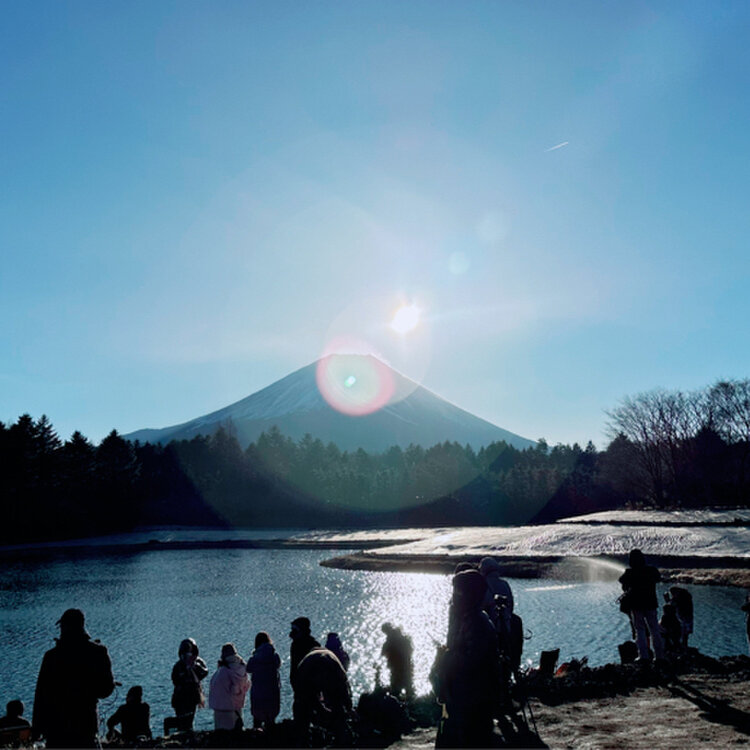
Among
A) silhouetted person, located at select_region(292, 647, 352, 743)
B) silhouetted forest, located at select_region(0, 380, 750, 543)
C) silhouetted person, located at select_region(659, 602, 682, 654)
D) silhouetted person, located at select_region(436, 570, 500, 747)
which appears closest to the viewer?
silhouetted person, located at select_region(436, 570, 500, 747)

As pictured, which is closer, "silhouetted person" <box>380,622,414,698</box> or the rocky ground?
the rocky ground

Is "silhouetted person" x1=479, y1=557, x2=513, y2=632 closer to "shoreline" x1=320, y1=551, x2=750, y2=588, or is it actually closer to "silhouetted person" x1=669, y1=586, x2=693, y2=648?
"silhouetted person" x1=669, y1=586, x2=693, y2=648

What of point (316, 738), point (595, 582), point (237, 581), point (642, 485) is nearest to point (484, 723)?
point (316, 738)

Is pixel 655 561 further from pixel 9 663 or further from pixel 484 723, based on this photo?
pixel 484 723

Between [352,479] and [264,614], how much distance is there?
90095mm

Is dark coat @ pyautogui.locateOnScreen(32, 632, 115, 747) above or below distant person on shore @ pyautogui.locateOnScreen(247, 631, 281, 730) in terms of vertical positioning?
above

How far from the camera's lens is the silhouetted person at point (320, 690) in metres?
8.09

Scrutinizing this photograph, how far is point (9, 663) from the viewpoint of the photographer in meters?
21.6

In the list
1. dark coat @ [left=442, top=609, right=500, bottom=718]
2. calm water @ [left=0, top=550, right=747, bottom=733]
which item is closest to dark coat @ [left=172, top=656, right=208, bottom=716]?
calm water @ [left=0, top=550, right=747, bottom=733]

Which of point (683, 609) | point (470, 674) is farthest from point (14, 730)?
point (683, 609)

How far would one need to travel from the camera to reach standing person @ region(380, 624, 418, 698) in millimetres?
13203

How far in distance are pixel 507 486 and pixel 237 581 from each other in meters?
76.7

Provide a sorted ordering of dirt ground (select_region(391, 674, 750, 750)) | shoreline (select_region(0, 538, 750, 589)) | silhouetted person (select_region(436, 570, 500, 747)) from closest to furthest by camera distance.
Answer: silhouetted person (select_region(436, 570, 500, 747))
dirt ground (select_region(391, 674, 750, 750))
shoreline (select_region(0, 538, 750, 589))

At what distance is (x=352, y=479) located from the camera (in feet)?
391
